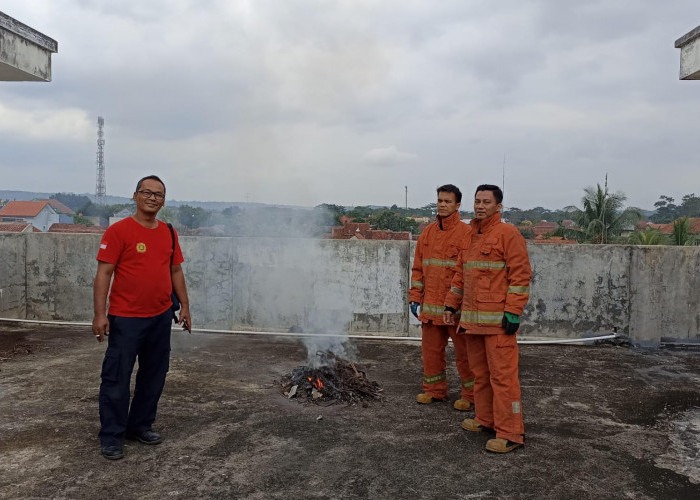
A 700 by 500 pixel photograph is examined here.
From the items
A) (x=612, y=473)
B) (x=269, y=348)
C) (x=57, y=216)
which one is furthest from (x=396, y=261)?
(x=57, y=216)

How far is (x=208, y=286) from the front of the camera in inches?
334

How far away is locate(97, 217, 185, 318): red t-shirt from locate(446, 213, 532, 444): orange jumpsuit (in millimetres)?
2408

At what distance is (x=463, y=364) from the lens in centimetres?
493

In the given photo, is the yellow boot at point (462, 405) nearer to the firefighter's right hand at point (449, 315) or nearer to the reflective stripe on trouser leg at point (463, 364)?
the reflective stripe on trouser leg at point (463, 364)

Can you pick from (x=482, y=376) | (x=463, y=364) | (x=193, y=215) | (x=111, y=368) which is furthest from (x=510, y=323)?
(x=193, y=215)

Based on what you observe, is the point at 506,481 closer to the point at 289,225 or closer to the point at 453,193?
the point at 453,193

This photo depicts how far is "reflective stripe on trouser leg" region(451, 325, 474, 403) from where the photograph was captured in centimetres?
485

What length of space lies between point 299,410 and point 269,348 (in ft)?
8.52

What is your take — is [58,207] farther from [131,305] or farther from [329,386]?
[131,305]

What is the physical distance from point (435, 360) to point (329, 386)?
3.52 ft

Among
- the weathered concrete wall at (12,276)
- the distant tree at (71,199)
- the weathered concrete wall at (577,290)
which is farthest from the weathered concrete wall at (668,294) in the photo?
the distant tree at (71,199)

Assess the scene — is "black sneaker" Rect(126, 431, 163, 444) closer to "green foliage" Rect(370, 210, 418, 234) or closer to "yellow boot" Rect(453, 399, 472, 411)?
"yellow boot" Rect(453, 399, 472, 411)

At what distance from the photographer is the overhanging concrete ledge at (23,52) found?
726cm

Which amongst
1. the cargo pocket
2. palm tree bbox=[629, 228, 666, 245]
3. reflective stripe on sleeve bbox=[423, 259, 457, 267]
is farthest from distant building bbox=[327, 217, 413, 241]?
palm tree bbox=[629, 228, 666, 245]
